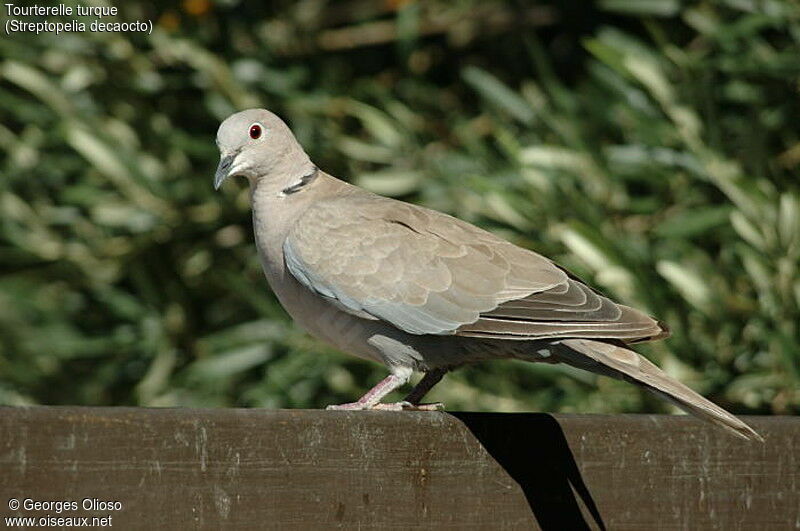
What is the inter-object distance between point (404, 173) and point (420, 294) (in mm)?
1731

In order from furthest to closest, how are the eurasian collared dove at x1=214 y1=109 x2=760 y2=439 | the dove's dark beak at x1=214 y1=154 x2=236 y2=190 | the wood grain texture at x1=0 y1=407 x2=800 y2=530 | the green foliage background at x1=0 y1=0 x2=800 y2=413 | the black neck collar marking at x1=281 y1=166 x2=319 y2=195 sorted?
the green foliage background at x1=0 y1=0 x2=800 y2=413, the black neck collar marking at x1=281 y1=166 x2=319 y2=195, the dove's dark beak at x1=214 y1=154 x2=236 y2=190, the eurasian collared dove at x1=214 y1=109 x2=760 y2=439, the wood grain texture at x1=0 y1=407 x2=800 y2=530

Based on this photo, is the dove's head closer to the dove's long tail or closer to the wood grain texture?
the dove's long tail

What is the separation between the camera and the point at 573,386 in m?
3.97

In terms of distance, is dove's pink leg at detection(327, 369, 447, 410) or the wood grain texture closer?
the wood grain texture

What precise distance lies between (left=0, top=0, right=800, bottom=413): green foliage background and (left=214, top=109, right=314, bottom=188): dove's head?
0.82m

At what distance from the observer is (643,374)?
240 centimetres

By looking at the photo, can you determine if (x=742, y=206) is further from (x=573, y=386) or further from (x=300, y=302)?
(x=300, y=302)

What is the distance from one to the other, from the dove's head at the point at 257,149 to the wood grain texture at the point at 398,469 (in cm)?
114

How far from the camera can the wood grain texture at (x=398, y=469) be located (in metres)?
1.83

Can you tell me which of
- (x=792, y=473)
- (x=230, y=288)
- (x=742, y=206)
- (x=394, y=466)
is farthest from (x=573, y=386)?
(x=394, y=466)

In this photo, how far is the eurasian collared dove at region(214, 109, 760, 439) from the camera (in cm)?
264

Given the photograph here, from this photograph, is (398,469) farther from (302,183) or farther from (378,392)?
(302,183)

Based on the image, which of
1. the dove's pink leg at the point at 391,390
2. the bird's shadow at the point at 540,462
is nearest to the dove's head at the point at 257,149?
the dove's pink leg at the point at 391,390

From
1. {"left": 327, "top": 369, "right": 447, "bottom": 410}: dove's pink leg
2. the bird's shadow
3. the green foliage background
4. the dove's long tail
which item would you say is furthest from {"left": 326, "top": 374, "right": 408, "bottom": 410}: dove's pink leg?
the green foliage background
